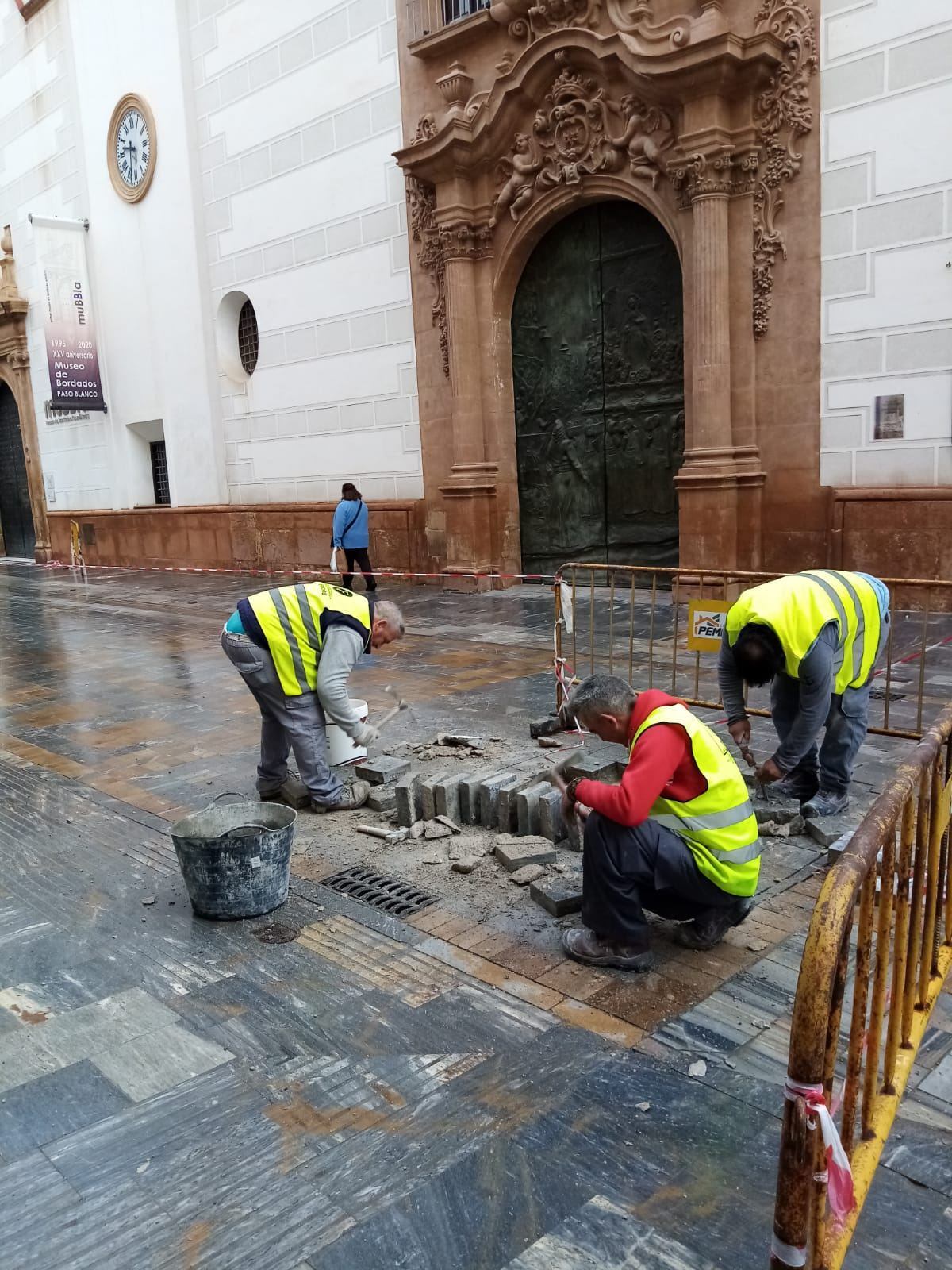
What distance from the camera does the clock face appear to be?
18.3 metres

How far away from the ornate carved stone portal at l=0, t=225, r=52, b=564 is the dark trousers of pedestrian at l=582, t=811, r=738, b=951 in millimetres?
23133

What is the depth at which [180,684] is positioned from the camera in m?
8.59

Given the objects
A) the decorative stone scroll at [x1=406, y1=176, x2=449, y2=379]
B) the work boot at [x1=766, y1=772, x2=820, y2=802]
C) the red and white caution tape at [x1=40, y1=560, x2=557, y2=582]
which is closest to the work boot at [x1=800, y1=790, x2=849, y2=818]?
the work boot at [x1=766, y1=772, x2=820, y2=802]

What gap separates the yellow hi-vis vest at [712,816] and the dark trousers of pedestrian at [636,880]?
32 mm

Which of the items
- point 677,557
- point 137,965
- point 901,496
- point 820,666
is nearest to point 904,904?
point 820,666

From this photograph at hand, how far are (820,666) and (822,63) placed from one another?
26.8 ft

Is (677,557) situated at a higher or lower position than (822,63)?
lower

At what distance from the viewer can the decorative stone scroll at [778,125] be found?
390 inches

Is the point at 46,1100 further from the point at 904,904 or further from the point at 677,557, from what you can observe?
the point at 677,557

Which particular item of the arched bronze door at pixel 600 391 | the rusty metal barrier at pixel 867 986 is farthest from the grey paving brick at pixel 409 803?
the arched bronze door at pixel 600 391

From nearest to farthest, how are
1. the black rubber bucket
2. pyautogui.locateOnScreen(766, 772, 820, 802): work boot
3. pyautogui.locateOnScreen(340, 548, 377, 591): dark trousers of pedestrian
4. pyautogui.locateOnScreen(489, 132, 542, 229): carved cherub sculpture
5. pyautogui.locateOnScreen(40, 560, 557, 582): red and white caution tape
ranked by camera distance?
the black rubber bucket → pyautogui.locateOnScreen(766, 772, 820, 802): work boot → pyautogui.locateOnScreen(489, 132, 542, 229): carved cherub sculpture → pyautogui.locateOnScreen(40, 560, 557, 582): red and white caution tape → pyautogui.locateOnScreen(340, 548, 377, 591): dark trousers of pedestrian

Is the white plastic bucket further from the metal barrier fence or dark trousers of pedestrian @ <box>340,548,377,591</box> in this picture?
dark trousers of pedestrian @ <box>340,548,377,591</box>

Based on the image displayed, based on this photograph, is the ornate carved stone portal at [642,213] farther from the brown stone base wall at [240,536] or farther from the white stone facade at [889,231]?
the brown stone base wall at [240,536]

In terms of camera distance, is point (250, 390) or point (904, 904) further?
point (250, 390)
